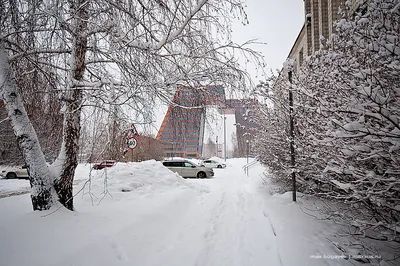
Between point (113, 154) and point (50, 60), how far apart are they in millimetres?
1736

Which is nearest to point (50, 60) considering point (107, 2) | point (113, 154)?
point (107, 2)

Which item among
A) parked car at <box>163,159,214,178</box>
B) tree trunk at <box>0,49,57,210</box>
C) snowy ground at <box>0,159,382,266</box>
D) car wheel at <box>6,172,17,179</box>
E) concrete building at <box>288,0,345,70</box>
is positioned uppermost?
concrete building at <box>288,0,345,70</box>

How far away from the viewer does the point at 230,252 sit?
131 inches

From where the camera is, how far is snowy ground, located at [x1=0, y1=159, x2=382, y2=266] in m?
2.67

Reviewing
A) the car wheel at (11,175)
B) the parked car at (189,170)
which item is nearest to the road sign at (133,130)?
the parked car at (189,170)

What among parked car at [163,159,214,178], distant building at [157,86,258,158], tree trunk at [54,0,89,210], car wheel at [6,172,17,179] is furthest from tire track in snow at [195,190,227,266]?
car wheel at [6,172,17,179]

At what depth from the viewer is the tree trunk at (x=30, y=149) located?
3205mm

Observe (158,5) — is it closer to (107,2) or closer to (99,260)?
(107,2)

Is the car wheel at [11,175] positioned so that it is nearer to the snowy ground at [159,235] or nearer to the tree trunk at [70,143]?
the snowy ground at [159,235]

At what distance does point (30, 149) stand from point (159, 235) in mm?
→ 2773

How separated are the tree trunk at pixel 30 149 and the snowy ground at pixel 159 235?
260 millimetres

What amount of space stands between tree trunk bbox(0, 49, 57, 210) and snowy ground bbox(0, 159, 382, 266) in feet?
0.85

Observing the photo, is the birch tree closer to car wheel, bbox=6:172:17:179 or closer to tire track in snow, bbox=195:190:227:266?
tire track in snow, bbox=195:190:227:266

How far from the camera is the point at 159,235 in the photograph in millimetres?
3830
